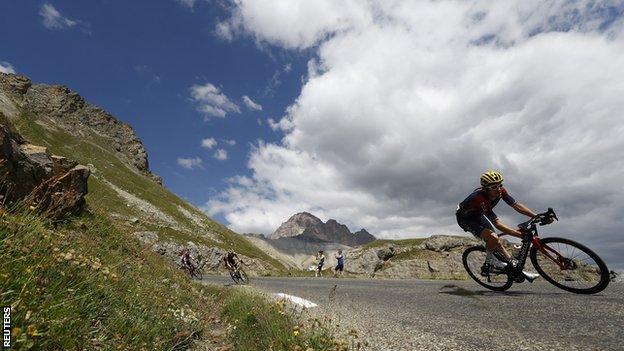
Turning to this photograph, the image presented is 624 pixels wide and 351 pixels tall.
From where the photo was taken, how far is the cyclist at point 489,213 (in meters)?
9.66

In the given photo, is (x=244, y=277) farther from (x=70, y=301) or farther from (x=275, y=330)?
(x=70, y=301)

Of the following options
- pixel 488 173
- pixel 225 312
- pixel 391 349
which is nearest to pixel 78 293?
pixel 391 349

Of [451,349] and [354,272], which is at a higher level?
[354,272]

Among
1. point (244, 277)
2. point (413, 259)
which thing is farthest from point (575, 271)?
point (413, 259)

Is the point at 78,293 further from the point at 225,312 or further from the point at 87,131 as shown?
the point at 87,131

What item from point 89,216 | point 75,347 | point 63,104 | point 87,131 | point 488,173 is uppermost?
point 63,104

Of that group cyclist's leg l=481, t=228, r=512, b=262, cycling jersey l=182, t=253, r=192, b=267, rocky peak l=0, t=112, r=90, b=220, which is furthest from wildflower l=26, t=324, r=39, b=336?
cycling jersey l=182, t=253, r=192, b=267

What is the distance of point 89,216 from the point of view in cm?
1185

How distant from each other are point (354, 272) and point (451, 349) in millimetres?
35037

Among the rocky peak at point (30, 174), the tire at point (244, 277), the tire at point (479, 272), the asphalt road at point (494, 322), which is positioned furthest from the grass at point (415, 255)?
the rocky peak at point (30, 174)

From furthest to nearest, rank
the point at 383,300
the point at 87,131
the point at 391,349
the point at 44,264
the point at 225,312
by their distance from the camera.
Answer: the point at 87,131, the point at 383,300, the point at 225,312, the point at 391,349, the point at 44,264

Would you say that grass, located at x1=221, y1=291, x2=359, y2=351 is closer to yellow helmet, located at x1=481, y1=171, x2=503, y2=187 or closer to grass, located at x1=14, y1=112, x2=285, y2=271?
yellow helmet, located at x1=481, y1=171, x2=503, y2=187

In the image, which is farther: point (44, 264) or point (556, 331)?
point (556, 331)

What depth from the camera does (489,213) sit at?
10.3 meters
